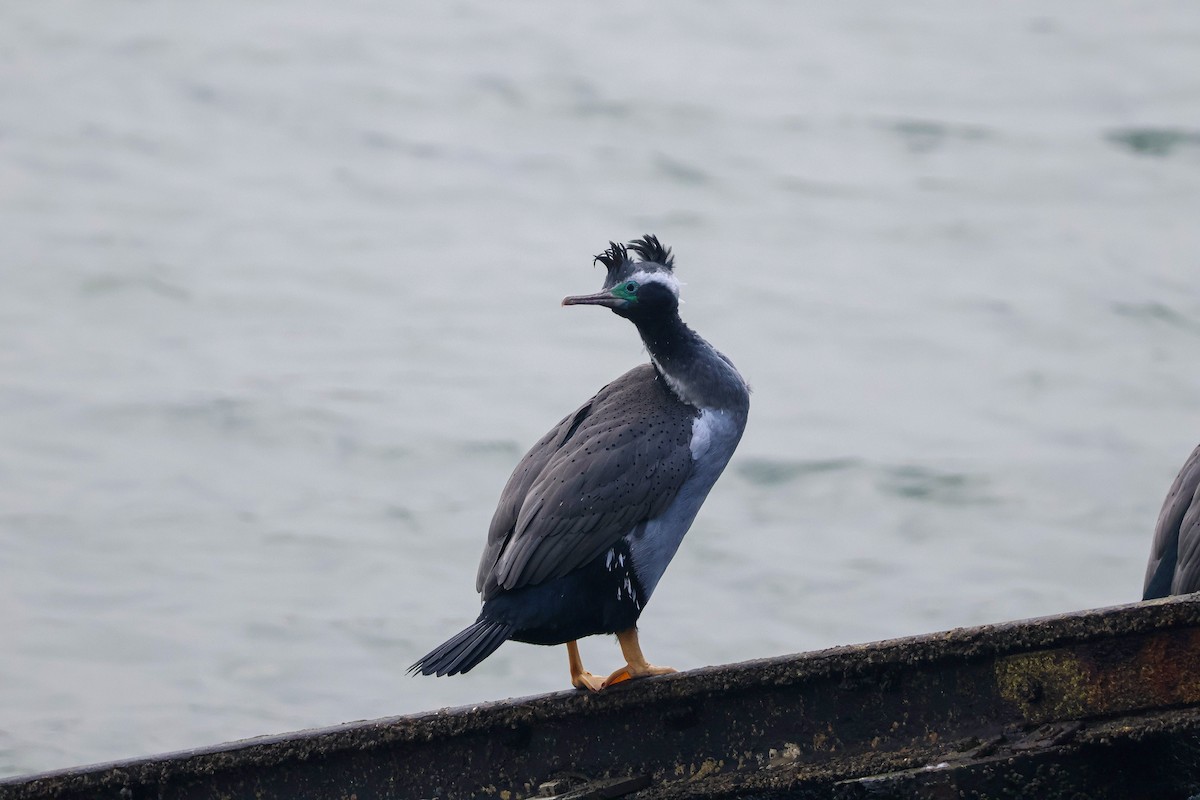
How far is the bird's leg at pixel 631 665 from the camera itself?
16.8 ft

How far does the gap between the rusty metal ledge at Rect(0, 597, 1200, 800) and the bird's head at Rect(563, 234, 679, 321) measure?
1477 millimetres

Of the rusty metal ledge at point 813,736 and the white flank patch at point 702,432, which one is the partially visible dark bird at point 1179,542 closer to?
the white flank patch at point 702,432

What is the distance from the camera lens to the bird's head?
5.71 metres

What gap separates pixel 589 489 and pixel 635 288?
0.70m

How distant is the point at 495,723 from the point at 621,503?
105cm

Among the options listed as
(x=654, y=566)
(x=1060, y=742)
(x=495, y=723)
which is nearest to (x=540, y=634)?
(x=654, y=566)

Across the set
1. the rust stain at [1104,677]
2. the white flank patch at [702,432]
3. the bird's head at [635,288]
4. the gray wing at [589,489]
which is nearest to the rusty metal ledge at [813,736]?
the rust stain at [1104,677]

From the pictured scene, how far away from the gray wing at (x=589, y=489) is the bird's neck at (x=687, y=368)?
5 cm

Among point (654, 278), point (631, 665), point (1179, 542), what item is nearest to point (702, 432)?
point (654, 278)

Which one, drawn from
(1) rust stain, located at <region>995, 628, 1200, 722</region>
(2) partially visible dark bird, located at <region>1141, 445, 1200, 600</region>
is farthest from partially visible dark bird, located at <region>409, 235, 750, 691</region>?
(2) partially visible dark bird, located at <region>1141, 445, 1200, 600</region>

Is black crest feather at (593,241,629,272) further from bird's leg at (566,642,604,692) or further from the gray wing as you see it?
bird's leg at (566,642,604,692)

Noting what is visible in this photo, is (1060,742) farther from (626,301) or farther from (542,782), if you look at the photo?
(626,301)

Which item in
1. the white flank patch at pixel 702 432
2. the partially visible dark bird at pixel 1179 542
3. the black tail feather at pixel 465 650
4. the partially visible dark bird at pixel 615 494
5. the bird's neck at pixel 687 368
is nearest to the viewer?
the black tail feather at pixel 465 650

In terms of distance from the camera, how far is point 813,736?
4.34 m
